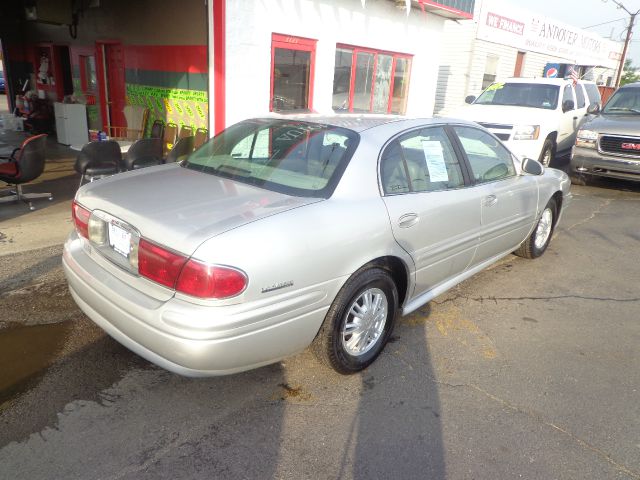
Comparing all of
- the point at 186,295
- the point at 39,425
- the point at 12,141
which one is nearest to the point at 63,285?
the point at 39,425

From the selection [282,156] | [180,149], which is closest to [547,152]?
[180,149]

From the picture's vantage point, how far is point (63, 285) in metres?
4.06

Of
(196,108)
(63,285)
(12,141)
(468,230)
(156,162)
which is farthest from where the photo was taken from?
(12,141)

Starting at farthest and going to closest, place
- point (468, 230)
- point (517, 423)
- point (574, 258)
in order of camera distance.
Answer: point (574, 258)
point (468, 230)
point (517, 423)

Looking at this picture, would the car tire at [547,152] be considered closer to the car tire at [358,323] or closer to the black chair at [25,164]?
the car tire at [358,323]

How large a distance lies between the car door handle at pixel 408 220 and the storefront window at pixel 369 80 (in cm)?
680

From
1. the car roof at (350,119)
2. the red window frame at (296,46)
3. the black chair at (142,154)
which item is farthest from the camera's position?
the red window frame at (296,46)

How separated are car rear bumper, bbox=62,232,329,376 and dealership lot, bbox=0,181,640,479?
398 millimetres

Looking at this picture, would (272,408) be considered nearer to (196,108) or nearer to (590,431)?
(590,431)

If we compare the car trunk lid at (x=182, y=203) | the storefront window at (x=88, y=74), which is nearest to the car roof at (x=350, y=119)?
the car trunk lid at (x=182, y=203)

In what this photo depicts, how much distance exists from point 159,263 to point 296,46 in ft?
22.8

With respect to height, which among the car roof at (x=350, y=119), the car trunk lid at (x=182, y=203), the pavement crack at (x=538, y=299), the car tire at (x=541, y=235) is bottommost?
the pavement crack at (x=538, y=299)

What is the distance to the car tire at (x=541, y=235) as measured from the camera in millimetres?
5019

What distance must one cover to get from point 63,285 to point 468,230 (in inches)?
129
